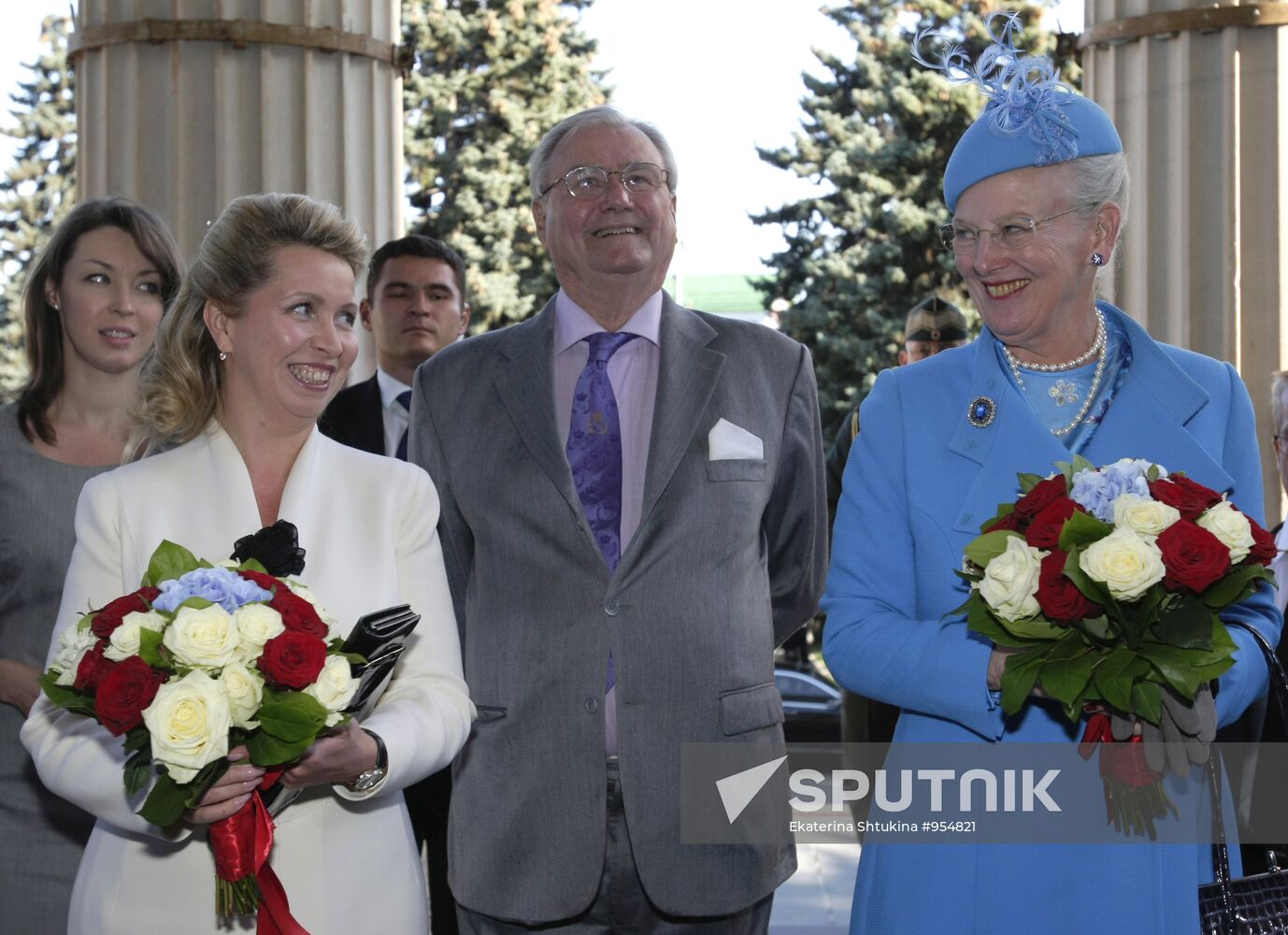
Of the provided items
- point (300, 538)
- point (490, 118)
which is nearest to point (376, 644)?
point (300, 538)

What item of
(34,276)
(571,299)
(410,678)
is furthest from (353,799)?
(34,276)

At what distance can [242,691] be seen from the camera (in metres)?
2.53

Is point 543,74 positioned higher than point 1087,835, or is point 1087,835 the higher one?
point 543,74

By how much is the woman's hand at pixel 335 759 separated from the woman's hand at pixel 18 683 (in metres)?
1.37

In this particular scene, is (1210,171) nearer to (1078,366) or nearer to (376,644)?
(1078,366)

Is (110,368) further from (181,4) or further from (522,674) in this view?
(181,4)

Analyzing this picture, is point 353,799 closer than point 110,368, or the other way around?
point 353,799

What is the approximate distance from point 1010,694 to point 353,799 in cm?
126

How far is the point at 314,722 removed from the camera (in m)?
2.55

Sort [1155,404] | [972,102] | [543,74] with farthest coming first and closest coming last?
[543,74] → [972,102] → [1155,404]

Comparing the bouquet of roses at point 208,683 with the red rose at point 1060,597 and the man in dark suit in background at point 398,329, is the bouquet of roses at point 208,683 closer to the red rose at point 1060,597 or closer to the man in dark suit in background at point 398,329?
the red rose at point 1060,597

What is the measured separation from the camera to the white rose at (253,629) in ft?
8.41

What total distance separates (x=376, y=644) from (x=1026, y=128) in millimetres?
1596

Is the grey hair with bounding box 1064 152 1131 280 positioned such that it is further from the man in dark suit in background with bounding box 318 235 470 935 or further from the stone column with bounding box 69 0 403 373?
the stone column with bounding box 69 0 403 373
